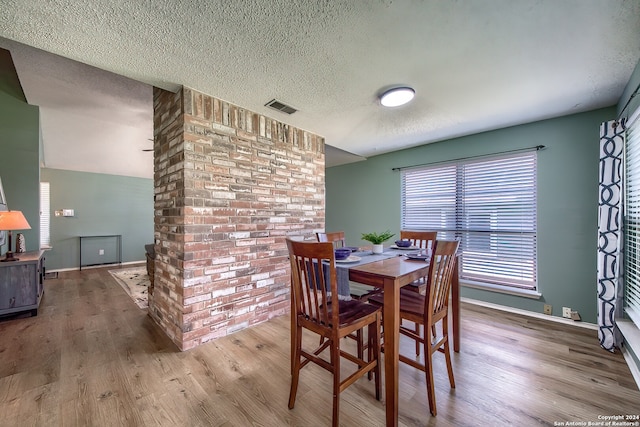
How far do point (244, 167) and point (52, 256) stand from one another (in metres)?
5.74

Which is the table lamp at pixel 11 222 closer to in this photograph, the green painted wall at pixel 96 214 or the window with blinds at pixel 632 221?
the green painted wall at pixel 96 214

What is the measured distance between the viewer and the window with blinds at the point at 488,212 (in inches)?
122

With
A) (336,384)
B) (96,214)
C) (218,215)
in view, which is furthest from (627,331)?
(96,214)

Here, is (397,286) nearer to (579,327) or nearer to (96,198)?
(579,327)

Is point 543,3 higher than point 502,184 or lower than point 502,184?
higher

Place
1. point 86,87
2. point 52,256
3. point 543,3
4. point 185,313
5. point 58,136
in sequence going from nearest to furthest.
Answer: point 543,3, point 185,313, point 86,87, point 58,136, point 52,256

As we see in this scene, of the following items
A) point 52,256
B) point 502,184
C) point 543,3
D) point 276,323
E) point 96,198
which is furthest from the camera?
point 96,198

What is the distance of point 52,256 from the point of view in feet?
17.5

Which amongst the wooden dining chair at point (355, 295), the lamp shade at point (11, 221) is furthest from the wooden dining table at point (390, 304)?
the lamp shade at point (11, 221)

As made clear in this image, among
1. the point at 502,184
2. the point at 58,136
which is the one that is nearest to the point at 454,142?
the point at 502,184

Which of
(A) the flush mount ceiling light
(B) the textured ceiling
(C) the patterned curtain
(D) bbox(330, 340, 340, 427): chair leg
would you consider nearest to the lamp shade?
(B) the textured ceiling

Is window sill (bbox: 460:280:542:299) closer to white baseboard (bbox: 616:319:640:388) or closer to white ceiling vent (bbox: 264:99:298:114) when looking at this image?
white baseboard (bbox: 616:319:640:388)

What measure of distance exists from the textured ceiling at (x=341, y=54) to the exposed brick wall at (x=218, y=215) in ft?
0.90

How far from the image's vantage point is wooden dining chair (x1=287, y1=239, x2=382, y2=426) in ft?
4.51
